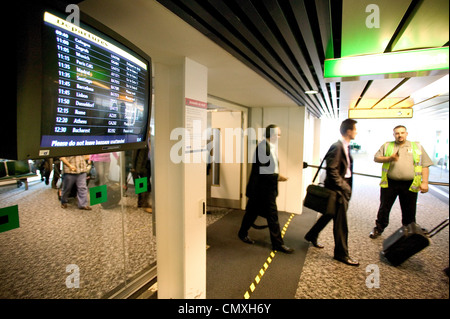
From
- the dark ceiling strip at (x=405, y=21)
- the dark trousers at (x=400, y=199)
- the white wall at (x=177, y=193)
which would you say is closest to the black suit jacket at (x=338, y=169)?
the dark trousers at (x=400, y=199)

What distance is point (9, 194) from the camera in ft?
4.12

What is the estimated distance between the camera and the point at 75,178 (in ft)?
6.19

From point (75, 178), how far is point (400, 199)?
9.95ft

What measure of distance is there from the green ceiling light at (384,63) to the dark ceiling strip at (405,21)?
0.18 metres

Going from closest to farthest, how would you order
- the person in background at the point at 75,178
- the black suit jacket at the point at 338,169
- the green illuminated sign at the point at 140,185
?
1. the person in background at the point at 75,178
2. the green illuminated sign at the point at 140,185
3. the black suit jacket at the point at 338,169

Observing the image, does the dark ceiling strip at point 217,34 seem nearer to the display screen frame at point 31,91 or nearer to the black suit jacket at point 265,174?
the display screen frame at point 31,91

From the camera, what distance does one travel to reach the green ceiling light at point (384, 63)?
4.15 feet

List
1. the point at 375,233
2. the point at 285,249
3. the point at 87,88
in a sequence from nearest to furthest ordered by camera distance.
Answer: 1. the point at 87,88
2. the point at 375,233
3. the point at 285,249

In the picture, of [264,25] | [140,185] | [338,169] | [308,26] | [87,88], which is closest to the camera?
[87,88]

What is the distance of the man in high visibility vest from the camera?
144 cm

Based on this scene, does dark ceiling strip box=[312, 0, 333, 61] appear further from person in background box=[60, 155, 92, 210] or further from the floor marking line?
the floor marking line

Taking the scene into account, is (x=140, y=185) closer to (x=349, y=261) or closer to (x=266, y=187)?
(x=266, y=187)

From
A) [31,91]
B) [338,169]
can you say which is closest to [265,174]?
[338,169]

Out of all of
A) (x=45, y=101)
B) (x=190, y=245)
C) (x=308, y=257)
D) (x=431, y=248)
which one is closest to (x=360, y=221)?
(x=431, y=248)
